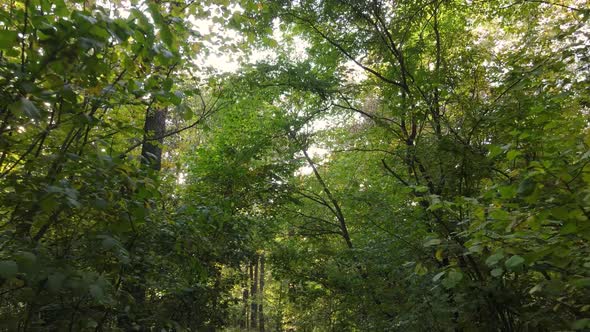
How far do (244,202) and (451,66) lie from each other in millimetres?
4204

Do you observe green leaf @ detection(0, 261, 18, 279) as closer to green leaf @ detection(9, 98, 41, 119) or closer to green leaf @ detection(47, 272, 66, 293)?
green leaf @ detection(47, 272, 66, 293)

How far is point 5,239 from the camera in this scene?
176cm

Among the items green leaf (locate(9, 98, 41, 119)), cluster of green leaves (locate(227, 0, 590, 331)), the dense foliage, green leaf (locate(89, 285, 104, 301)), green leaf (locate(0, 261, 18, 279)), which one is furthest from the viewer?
cluster of green leaves (locate(227, 0, 590, 331))

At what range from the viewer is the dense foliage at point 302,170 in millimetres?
1817

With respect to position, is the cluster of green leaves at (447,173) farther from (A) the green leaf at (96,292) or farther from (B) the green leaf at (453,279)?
(A) the green leaf at (96,292)

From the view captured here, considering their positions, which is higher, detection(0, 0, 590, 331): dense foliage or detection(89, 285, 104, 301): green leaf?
detection(0, 0, 590, 331): dense foliage

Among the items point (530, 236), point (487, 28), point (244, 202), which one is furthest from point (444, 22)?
point (530, 236)

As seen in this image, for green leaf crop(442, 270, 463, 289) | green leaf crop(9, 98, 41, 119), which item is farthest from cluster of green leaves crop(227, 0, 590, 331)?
green leaf crop(9, 98, 41, 119)

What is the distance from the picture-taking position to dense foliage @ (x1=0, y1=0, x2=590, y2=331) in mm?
1817

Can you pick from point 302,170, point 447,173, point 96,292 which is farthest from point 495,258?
point 302,170

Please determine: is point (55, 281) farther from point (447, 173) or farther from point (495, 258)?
point (447, 173)

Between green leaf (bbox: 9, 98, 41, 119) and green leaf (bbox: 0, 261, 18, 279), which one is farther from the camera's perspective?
green leaf (bbox: 9, 98, 41, 119)

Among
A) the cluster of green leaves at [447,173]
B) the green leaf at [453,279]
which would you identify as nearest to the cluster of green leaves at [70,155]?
the green leaf at [453,279]

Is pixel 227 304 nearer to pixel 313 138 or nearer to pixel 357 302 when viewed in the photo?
pixel 357 302
